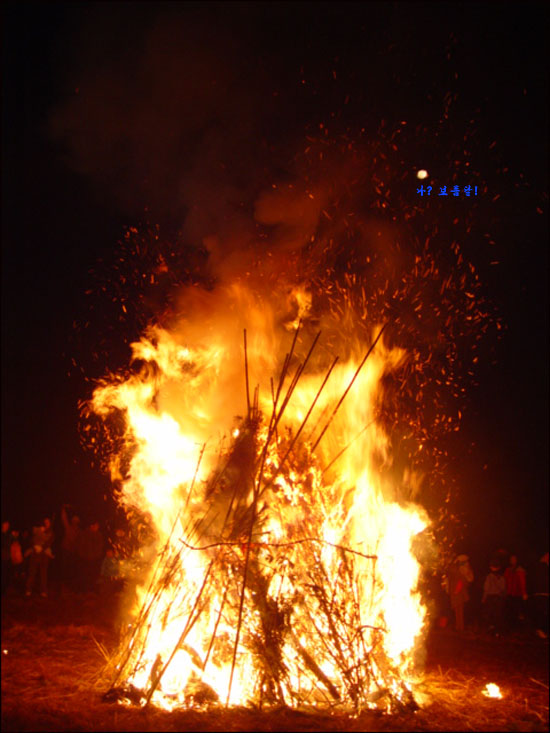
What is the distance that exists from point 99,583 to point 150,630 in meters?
4.55

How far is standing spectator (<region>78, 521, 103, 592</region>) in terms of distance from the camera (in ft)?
33.0

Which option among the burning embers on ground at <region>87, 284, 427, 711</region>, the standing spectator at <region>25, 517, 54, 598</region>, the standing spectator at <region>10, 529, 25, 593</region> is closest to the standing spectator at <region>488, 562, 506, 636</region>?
the burning embers on ground at <region>87, 284, 427, 711</region>

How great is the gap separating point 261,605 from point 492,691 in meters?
2.45

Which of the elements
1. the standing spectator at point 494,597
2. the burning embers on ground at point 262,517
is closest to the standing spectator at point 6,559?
the burning embers on ground at point 262,517

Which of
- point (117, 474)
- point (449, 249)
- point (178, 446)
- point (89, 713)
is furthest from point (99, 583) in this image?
point (449, 249)

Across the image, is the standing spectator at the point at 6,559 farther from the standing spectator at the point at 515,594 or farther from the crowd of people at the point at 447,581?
the standing spectator at the point at 515,594

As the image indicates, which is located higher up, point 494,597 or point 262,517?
point 494,597

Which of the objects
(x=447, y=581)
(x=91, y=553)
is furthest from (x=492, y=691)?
(x=91, y=553)

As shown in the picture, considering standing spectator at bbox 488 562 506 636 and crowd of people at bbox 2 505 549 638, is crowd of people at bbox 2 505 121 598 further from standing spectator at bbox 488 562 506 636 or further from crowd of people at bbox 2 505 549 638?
standing spectator at bbox 488 562 506 636

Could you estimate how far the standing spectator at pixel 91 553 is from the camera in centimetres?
1005

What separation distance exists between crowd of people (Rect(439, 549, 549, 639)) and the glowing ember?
3.38 metres

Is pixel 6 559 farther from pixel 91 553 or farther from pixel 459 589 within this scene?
pixel 459 589

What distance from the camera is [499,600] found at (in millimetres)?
9297

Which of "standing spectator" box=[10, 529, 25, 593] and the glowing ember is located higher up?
"standing spectator" box=[10, 529, 25, 593]
